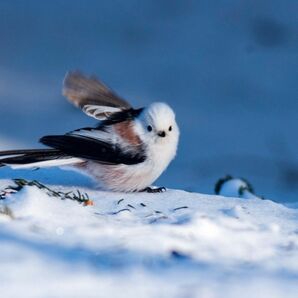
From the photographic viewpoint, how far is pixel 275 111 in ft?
25.9

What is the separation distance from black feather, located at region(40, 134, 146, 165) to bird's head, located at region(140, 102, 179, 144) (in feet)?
0.31

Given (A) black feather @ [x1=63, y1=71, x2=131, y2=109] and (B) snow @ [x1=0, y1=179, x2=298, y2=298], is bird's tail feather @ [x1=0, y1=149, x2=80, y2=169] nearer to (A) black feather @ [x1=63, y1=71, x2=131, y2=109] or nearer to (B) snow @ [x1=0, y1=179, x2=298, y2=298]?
(A) black feather @ [x1=63, y1=71, x2=131, y2=109]

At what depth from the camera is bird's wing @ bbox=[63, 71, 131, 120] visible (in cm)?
447

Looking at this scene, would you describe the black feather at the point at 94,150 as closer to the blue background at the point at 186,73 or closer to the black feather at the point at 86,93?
the black feather at the point at 86,93

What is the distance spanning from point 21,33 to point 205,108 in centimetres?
238

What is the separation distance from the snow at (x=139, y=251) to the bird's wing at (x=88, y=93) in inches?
37.3

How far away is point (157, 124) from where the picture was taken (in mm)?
4191

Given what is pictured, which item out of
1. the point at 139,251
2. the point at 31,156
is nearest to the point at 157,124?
the point at 31,156

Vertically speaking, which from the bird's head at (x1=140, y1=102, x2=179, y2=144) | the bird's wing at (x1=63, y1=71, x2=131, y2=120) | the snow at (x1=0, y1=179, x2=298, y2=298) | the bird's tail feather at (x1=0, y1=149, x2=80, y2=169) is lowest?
the snow at (x1=0, y1=179, x2=298, y2=298)

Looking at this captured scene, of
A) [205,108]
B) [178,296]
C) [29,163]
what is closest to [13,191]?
[29,163]

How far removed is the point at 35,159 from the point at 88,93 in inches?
20.7

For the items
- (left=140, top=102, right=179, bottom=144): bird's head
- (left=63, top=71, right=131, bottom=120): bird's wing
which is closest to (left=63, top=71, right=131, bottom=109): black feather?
(left=63, top=71, right=131, bottom=120): bird's wing

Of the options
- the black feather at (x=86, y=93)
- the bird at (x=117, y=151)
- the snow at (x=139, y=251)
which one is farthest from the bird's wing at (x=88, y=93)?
the snow at (x=139, y=251)

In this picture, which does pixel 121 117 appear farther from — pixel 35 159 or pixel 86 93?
pixel 35 159
